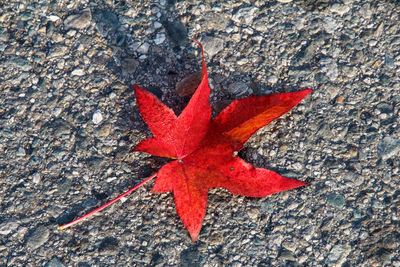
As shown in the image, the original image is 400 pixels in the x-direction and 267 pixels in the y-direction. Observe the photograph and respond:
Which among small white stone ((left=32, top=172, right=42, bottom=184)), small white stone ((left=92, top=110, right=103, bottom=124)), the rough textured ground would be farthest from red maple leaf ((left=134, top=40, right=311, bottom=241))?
small white stone ((left=32, top=172, right=42, bottom=184))

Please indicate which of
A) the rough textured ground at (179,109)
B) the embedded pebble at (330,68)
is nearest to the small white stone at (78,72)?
the rough textured ground at (179,109)

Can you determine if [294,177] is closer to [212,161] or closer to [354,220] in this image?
[354,220]

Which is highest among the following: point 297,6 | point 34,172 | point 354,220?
point 297,6

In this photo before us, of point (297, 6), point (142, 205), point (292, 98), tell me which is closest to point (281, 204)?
point (292, 98)

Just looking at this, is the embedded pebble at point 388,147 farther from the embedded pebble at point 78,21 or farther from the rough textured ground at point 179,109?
the embedded pebble at point 78,21

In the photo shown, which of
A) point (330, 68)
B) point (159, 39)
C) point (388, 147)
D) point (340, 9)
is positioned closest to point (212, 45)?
point (159, 39)

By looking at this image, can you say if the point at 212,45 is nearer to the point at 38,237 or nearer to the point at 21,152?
the point at 21,152

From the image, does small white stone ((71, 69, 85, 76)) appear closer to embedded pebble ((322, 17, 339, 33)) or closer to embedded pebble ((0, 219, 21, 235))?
embedded pebble ((0, 219, 21, 235))
